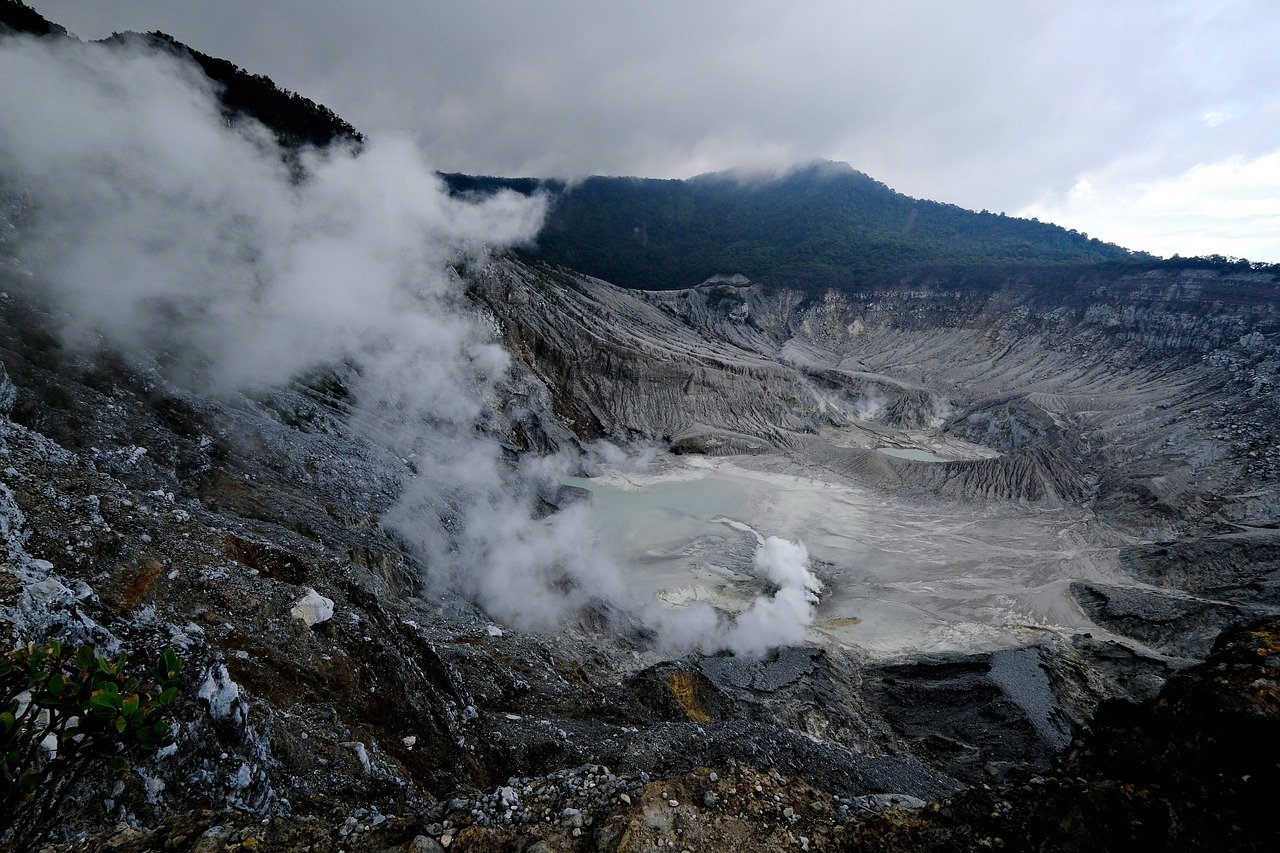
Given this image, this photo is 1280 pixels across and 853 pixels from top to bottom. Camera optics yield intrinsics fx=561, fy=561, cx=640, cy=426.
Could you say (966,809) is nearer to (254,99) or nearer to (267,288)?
(267,288)

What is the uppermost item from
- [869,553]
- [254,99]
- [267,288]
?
[254,99]

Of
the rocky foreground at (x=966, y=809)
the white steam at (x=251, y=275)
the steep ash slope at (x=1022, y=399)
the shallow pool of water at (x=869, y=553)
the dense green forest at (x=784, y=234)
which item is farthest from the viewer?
the dense green forest at (x=784, y=234)

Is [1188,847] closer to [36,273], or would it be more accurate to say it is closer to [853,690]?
[853,690]

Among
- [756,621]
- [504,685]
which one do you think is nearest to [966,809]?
[504,685]

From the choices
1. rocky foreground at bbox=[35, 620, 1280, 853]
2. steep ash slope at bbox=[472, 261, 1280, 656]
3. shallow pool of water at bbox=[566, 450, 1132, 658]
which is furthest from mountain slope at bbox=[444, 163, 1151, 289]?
rocky foreground at bbox=[35, 620, 1280, 853]

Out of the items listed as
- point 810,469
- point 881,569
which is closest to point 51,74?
point 881,569

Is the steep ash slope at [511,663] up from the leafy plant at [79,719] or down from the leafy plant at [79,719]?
down

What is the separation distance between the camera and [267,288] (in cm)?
2389

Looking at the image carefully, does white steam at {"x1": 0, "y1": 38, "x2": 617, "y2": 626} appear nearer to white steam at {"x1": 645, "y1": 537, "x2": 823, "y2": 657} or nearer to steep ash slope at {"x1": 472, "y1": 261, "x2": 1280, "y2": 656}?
white steam at {"x1": 645, "y1": 537, "x2": 823, "y2": 657}

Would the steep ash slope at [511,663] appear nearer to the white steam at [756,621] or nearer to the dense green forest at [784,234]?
the white steam at [756,621]

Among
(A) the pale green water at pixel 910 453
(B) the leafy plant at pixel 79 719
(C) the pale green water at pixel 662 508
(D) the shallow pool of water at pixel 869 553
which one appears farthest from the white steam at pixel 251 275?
(A) the pale green water at pixel 910 453

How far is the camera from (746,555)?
2822 centimetres

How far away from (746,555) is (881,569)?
272 inches

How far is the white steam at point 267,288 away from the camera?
59.4ft
